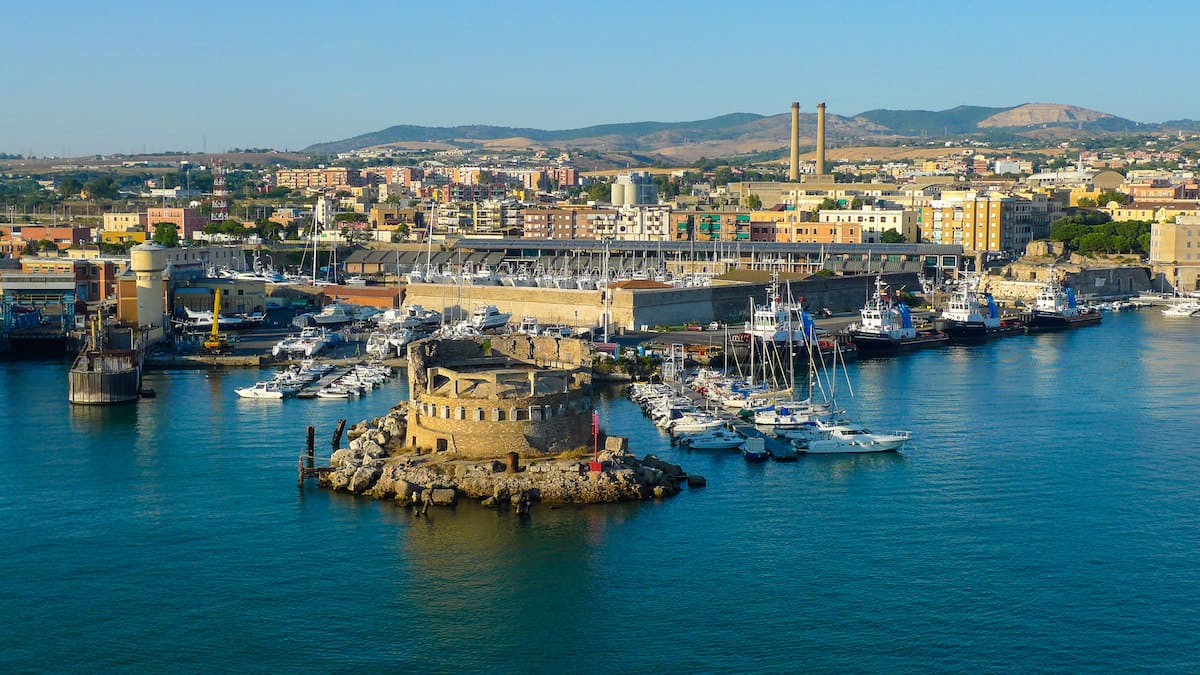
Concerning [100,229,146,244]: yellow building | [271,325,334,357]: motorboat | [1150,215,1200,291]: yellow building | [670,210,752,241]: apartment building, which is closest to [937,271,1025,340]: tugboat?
[1150,215,1200,291]: yellow building

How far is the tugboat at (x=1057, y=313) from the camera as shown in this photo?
28859 millimetres

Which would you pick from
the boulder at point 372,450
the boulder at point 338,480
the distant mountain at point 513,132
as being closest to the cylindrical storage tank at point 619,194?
the boulder at point 372,450

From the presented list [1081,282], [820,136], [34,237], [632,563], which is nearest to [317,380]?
[632,563]

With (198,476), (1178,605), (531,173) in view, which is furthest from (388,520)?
(531,173)

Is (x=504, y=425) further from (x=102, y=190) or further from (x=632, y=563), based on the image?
(x=102, y=190)

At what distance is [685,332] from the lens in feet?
80.1

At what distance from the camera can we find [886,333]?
80.8 feet

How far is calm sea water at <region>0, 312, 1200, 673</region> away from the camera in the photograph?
9.54 metres

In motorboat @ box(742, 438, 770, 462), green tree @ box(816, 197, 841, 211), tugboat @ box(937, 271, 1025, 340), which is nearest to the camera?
motorboat @ box(742, 438, 770, 462)

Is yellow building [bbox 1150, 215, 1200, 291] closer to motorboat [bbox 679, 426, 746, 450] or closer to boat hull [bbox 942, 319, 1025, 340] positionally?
boat hull [bbox 942, 319, 1025, 340]

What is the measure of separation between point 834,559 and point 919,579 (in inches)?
29.3

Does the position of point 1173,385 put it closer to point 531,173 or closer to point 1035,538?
point 1035,538

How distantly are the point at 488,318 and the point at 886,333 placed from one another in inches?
254

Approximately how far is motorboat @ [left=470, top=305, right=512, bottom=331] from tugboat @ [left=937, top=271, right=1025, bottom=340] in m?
7.77
